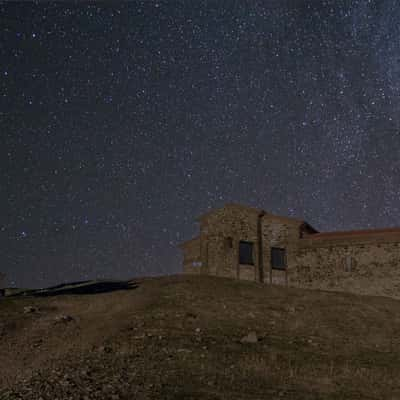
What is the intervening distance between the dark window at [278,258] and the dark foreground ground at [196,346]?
10156mm

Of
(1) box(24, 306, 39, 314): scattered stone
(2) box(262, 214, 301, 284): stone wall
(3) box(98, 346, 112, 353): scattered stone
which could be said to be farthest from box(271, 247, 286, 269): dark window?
(3) box(98, 346, 112, 353): scattered stone

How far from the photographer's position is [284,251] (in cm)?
3422

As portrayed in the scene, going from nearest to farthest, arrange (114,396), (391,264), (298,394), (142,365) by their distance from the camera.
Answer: (114,396) → (298,394) → (142,365) → (391,264)

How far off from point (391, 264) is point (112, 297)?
1847 cm

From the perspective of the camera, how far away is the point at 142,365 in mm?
10656

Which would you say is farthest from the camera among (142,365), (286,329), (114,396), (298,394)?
(286,329)

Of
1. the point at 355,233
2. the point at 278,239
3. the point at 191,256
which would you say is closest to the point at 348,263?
the point at 355,233

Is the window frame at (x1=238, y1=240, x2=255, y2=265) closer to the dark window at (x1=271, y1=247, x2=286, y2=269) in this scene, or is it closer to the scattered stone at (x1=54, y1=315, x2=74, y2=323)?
the dark window at (x1=271, y1=247, x2=286, y2=269)

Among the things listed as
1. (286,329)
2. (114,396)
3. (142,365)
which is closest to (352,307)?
(286,329)

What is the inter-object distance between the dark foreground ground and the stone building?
5.61 meters

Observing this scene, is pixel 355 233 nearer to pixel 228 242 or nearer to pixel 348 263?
pixel 348 263

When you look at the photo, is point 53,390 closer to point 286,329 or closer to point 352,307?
point 286,329

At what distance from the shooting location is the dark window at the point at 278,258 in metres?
34.1

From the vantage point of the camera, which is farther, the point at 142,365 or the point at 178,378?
the point at 142,365
